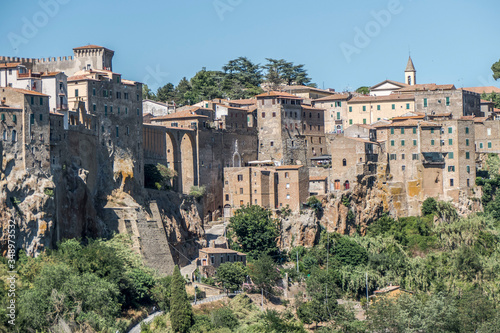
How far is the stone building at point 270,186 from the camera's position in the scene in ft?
286

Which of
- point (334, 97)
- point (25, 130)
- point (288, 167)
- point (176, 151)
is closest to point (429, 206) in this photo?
point (288, 167)

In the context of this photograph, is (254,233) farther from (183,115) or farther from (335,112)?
(335,112)

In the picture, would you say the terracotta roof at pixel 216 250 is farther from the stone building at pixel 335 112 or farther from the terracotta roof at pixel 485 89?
the terracotta roof at pixel 485 89

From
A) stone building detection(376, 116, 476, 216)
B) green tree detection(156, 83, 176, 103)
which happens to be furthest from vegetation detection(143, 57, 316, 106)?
stone building detection(376, 116, 476, 216)

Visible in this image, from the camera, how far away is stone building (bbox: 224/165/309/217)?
87.2 m

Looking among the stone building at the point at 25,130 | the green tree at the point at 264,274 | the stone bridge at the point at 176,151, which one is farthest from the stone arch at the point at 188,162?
the stone building at the point at 25,130

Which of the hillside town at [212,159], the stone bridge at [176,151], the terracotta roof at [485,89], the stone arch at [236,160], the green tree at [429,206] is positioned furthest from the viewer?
the terracotta roof at [485,89]

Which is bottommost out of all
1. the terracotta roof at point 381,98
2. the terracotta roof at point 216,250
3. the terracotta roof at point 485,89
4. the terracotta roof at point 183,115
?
the terracotta roof at point 216,250

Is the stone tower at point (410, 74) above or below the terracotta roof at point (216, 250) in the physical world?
above

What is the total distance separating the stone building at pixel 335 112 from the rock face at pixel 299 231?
1927cm

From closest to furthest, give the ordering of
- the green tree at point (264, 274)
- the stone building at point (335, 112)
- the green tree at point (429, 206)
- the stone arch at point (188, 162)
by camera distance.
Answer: the green tree at point (264, 274) < the stone arch at point (188, 162) < the green tree at point (429, 206) < the stone building at point (335, 112)

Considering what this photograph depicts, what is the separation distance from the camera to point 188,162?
287 feet

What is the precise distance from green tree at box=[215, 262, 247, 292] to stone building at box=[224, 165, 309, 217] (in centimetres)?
1198

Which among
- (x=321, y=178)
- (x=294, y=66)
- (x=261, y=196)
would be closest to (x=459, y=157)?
(x=321, y=178)
